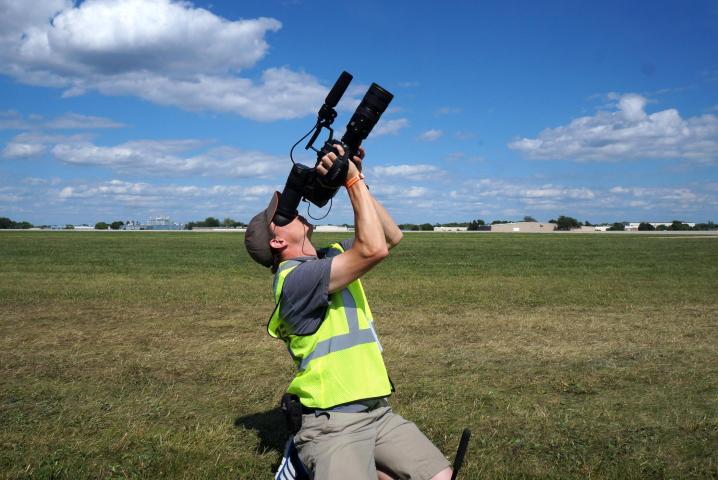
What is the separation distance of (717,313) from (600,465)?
8330 mm

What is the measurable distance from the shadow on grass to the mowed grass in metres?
0.02

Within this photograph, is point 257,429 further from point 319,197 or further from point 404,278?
point 404,278

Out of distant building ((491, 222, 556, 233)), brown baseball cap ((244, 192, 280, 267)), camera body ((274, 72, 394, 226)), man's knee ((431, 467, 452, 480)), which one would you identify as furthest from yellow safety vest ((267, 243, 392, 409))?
distant building ((491, 222, 556, 233))

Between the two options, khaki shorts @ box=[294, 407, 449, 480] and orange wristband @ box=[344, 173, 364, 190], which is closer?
khaki shorts @ box=[294, 407, 449, 480]

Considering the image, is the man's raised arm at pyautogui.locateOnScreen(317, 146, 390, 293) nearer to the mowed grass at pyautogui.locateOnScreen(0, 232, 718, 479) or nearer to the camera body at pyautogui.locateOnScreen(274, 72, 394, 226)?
the camera body at pyautogui.locateOnScreen(274, 72, 394, 226)

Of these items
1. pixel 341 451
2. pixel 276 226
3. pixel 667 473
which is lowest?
pixel 667 473

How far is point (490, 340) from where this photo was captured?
28.9 ft

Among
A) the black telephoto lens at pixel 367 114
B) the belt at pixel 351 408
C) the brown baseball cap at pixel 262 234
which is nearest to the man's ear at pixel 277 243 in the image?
the brown baseball cap at pixel 262 234

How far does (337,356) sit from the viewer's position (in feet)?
9.94

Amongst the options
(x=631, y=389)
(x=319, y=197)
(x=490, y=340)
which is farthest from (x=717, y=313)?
(x=319, y=197)

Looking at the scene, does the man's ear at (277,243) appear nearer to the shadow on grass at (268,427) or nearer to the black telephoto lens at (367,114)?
the black telephoto lens at (367,114)

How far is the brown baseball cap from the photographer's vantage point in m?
3.22

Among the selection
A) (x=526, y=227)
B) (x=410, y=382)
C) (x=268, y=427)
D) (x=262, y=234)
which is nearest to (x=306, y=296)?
(x=262, y=234)

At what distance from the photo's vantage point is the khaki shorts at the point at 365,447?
2.83 meters
